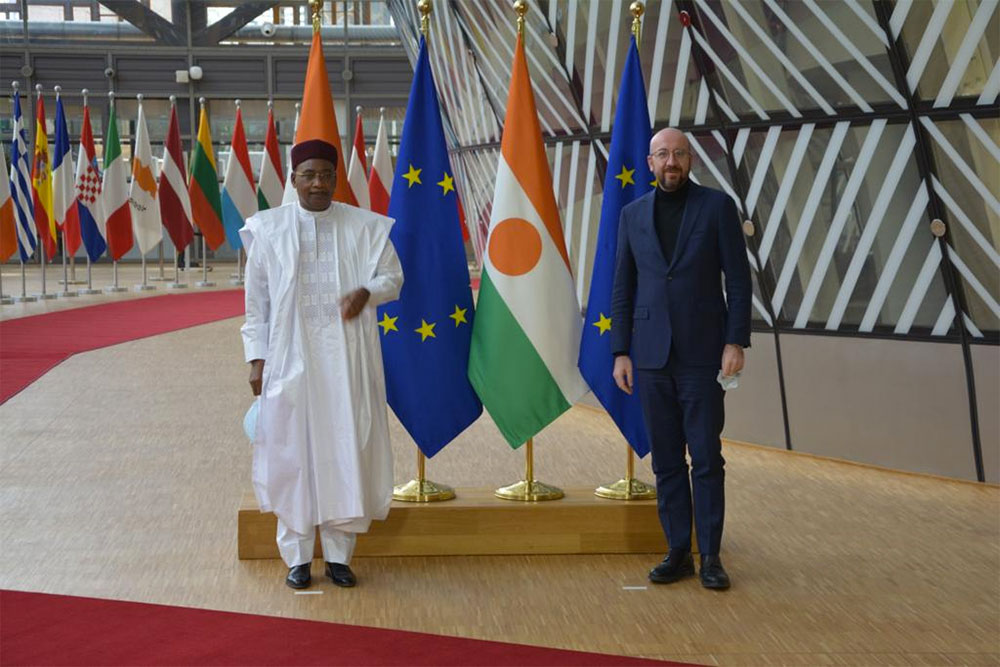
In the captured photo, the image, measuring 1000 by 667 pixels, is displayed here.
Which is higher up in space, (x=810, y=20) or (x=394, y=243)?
(x=810, y=20)

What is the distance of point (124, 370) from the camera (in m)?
11.5

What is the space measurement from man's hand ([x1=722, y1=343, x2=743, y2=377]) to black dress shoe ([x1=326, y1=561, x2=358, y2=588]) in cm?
176

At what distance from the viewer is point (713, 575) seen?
4.82 metres

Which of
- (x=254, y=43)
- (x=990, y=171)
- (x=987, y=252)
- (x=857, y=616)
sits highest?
(x=254, y=43)

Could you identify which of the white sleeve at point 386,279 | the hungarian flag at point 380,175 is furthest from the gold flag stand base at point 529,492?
the hungarian flag at point 380,175

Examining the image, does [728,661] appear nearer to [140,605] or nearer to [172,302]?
[140,605]

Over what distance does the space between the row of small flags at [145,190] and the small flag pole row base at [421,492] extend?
502 inches

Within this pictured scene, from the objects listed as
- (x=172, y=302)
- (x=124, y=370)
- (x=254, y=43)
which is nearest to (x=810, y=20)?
(x=124, y=370)

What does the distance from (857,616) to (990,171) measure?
301cm

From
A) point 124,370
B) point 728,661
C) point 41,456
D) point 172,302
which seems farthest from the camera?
point 172,302

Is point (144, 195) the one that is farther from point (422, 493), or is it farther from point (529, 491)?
point (529, 491)

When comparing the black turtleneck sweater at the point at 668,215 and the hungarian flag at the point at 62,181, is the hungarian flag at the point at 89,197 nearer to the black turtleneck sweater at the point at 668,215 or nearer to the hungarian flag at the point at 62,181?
the hungarian flag at the point at 62,181

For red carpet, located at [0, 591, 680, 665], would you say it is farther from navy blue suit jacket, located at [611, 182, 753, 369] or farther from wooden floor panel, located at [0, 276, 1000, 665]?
navy blue suit jacket, located at [611, 182, 753, 369]

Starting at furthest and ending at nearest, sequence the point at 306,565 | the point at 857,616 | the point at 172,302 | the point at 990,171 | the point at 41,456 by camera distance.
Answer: the point at 172,302, the point at 41,456, the point at 990,171, the point at 306,565, the point at 857,616
